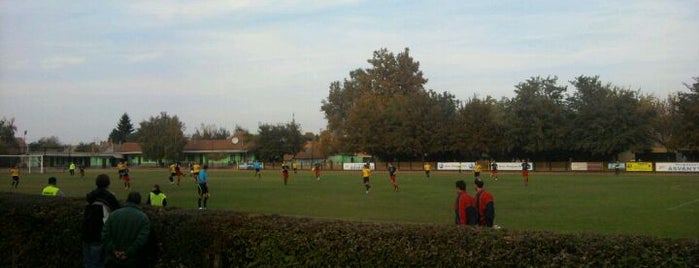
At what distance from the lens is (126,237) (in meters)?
7.05

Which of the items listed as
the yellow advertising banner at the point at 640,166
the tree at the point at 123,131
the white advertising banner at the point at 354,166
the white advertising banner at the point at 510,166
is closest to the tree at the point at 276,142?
the white advertising banner at the point at 354,166

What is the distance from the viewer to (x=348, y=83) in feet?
348

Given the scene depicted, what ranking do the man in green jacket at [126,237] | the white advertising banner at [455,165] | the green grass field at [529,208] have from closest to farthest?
the man in green jacket at [126,237] → the green grass field at [529,208] → the white advertising banner at [455,165]

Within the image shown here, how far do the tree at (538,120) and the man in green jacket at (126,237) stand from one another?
67.2 metres

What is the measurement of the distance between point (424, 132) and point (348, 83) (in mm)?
32151

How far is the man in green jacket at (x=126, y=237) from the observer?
7031 mm

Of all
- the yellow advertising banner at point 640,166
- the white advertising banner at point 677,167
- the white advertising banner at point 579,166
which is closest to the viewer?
the white advertising banner at point 677,167

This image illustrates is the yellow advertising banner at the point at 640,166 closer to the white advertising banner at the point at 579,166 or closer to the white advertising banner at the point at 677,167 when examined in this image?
the white advertising banner at the point at 677,167

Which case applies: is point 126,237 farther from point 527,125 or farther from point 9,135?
point 9,135

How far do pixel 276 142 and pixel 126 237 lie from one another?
90.9m

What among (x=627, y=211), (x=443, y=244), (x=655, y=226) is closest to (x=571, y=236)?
(x=443, y=244)

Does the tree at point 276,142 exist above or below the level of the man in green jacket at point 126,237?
above

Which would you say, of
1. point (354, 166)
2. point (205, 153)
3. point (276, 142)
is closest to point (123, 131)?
point (205, 153)

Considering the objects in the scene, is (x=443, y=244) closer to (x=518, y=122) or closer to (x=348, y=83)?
(x=518, y=122)
